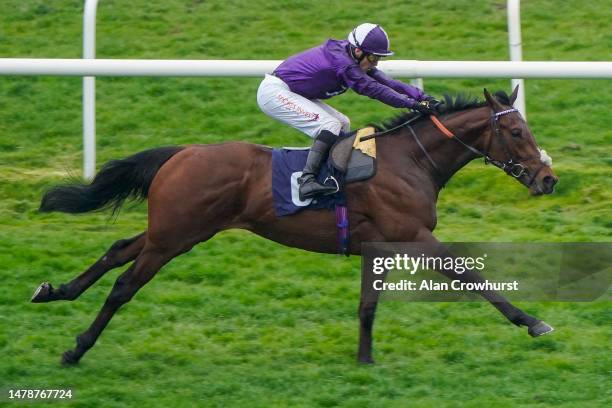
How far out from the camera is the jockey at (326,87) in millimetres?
6609

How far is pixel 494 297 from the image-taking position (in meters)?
6.38

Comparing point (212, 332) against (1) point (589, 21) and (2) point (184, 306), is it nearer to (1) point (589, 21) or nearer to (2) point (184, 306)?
(2) point (184, 306)

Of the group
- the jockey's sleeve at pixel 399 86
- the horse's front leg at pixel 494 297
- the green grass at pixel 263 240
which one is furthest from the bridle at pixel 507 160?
the green grass at pixel 263 240

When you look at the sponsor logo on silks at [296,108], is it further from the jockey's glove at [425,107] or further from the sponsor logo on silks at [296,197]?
the jockey's glove at [425,107]

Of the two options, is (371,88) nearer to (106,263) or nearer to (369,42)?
(369,42)

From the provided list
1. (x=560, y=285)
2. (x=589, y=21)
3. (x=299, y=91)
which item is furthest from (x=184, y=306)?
(x=589, y=21)

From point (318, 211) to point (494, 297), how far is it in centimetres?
111

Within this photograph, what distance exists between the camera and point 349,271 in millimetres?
8062

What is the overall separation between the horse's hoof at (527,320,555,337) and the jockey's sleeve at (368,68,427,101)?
4.88 feet

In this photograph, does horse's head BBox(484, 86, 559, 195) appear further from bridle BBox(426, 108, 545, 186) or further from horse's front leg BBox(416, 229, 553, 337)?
horse's front leg BBox(416, 229, 553, 337)

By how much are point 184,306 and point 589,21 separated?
609cm

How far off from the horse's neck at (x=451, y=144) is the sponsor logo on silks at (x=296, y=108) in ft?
1.79

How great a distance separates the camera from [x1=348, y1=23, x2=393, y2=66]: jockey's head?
661 centimetres

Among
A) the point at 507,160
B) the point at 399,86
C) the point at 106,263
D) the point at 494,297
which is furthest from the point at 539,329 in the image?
the point at 106,263
